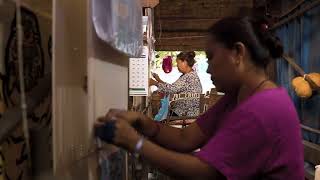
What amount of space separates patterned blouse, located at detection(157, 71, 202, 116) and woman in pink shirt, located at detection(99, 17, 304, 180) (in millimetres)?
4566

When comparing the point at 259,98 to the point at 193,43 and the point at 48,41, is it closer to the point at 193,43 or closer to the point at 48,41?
the point at 48,41

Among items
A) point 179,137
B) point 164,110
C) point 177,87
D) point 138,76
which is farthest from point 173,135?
point 164,110

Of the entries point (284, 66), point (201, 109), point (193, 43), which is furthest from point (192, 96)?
point (193, 43)

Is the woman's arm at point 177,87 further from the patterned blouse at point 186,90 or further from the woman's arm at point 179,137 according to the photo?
the woman's arm at point 179,137

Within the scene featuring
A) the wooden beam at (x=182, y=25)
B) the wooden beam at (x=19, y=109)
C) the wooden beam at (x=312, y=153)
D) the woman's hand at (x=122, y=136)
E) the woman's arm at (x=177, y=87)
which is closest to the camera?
the wooden beam at (x=19, y=109)

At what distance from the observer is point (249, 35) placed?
74.0 inches

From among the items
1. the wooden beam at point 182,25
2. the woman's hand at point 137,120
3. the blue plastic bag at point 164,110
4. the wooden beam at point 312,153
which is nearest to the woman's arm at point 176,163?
the woman's hand at point 137,120

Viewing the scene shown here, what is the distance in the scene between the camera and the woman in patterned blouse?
6.63 metres

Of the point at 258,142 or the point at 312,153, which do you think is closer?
the point at 258,142

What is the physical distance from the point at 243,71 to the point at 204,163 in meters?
0.46

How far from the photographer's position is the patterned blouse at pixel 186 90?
6.62 m

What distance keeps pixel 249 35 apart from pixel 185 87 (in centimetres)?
475

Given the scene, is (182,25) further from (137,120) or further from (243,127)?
(243,127)

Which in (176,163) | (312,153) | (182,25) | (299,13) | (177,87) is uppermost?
(182,25)
